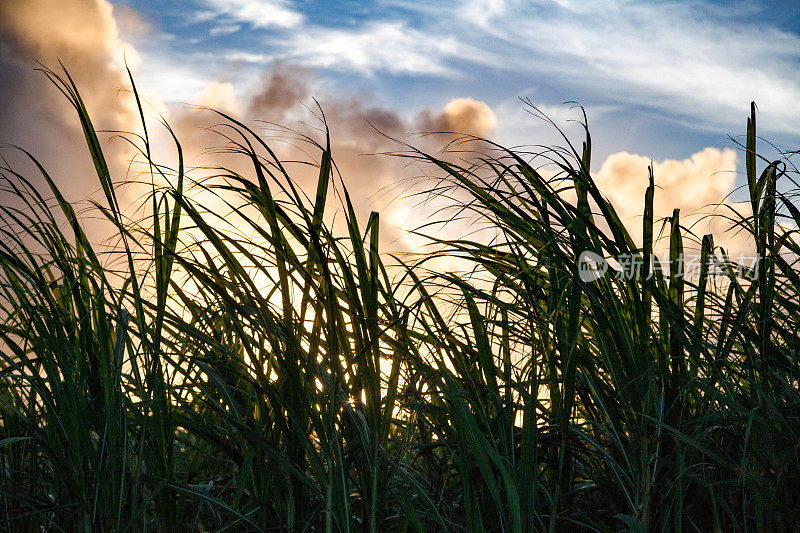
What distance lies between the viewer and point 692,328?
130 cm

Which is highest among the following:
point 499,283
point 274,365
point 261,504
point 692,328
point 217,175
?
point 217,175

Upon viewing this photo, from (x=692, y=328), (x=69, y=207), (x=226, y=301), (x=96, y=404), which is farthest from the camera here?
(x=69, y=207)

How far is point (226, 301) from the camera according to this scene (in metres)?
1.09

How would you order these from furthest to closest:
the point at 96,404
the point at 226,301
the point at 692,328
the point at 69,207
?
the point at 69,207 → the point at 692,328 → the point at 96,404 → the point at 226,301

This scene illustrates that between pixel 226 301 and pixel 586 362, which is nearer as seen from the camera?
pixel 226 301

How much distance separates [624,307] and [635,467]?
348 mm

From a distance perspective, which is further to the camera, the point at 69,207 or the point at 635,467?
the point at 69,207

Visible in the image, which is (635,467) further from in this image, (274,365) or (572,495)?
(274,365)

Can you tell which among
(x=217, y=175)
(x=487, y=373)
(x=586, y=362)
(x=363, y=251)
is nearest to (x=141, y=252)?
(x=217, y=175)

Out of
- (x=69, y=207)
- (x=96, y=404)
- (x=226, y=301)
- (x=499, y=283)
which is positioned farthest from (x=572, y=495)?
(x=69, y=207)

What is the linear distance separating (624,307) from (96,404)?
43.3 inches

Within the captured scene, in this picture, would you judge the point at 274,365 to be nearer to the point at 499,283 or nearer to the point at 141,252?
the point at 141,252

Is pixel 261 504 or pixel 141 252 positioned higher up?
pixel 141 252

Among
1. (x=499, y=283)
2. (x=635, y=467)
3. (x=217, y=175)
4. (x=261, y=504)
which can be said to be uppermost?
(x=217, y=175)
